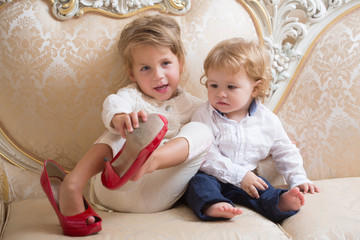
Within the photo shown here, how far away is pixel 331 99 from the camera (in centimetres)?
192

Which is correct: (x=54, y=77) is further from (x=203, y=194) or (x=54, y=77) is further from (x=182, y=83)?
(x=203, y=194)

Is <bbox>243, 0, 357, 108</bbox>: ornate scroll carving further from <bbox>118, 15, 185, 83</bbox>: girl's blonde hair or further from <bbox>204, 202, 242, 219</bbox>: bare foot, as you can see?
<bbox>204, 202, 242, 219</bbox>: bare foot

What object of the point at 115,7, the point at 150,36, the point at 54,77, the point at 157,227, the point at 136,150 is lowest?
the point at 157,227

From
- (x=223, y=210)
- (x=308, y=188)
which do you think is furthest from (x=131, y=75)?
(x=308, y=188)

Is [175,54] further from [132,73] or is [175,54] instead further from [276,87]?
[276,87]

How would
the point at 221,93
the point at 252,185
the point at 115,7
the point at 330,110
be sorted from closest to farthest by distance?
the point at 252,185 → the point at 221,93 → the point at 115,7 → the point at 330,110

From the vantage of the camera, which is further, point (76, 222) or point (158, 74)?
point (158, 74)

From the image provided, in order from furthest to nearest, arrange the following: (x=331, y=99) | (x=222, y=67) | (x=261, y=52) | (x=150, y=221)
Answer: (x=331, y=99) → (x=261, y=52) → (x=222, y=67) → (x=150, y=221)

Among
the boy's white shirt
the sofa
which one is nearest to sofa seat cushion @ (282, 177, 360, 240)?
the sofa

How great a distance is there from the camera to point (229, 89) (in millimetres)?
1615

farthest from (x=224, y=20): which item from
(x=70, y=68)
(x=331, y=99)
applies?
(x=70, y=68)

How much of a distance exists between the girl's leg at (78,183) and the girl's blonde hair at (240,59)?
59 cm

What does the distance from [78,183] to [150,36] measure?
69 centimetres

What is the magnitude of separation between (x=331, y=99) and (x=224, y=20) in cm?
65
